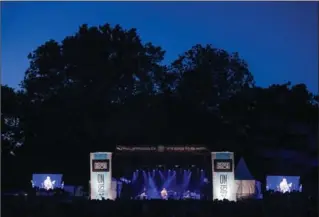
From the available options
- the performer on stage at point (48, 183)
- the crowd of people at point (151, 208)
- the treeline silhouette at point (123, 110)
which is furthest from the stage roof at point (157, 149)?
the crowd of people at point (151, 208)

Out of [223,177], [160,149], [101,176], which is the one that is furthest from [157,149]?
[223,177]

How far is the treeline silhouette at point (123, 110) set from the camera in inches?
918

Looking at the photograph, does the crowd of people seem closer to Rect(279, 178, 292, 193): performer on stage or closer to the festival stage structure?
the festival stage structure

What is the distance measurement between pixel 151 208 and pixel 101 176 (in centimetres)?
464

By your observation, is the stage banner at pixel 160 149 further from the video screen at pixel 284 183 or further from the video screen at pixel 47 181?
the video screen at pixel 284 183

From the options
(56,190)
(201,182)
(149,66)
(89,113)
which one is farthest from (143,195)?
(149,66)

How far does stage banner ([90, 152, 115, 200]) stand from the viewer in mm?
Answer: 17391

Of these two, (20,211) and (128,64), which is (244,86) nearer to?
(128,64)

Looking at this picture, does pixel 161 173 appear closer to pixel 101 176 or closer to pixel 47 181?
pixel 101 176

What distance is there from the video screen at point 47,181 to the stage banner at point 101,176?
1.55 meters

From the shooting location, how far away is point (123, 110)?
24.1m

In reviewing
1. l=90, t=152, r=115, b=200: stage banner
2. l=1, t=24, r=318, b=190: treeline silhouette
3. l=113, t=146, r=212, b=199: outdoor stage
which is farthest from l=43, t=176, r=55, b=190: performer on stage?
l=1, t=24, r=318, b=190: treeline silhouette

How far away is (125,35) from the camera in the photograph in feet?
93.1

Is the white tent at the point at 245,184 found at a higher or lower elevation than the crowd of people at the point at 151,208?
higher
